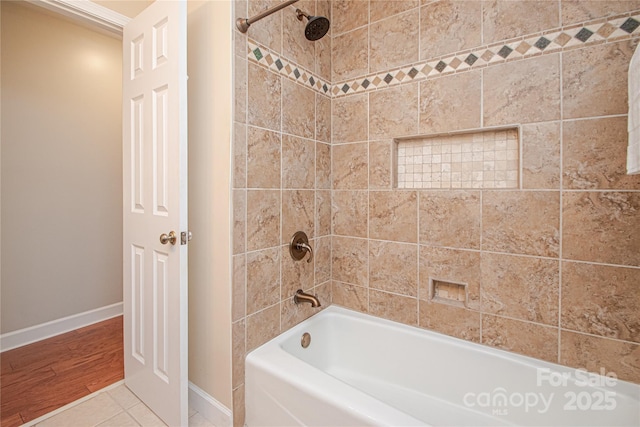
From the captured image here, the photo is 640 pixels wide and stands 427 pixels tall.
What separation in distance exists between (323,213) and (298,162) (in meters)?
0.39

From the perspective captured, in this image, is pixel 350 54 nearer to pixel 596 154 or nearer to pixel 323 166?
pixel 323 166

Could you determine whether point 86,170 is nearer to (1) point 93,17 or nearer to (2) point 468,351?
(1) point 93,17

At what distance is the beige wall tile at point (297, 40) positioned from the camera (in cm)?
157

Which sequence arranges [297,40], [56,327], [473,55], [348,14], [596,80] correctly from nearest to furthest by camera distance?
[596,80] < [473,55] < [297,40] < [348,14] < [56,327]

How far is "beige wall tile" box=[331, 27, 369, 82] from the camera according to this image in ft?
5.84

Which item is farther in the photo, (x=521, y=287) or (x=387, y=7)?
(x=387, y=7)

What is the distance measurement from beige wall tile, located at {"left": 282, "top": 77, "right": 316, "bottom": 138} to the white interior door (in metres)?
0.50

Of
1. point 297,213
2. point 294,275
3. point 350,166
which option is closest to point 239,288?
point 294,275

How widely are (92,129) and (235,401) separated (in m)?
2.57

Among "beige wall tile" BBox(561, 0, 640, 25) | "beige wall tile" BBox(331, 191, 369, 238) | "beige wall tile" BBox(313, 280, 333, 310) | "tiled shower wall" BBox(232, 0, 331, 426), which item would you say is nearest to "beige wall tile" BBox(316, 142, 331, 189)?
"tiled shower wall" BBox(232, 0, 331, 426)

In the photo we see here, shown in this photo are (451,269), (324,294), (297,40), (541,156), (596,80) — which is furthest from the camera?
(324,294)

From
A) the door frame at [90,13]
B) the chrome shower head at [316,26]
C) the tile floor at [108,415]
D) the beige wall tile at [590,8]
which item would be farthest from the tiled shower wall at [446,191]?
the door frame at [90,13]

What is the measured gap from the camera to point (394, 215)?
171 cm

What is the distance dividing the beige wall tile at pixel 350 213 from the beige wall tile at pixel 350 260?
5 centimetres
